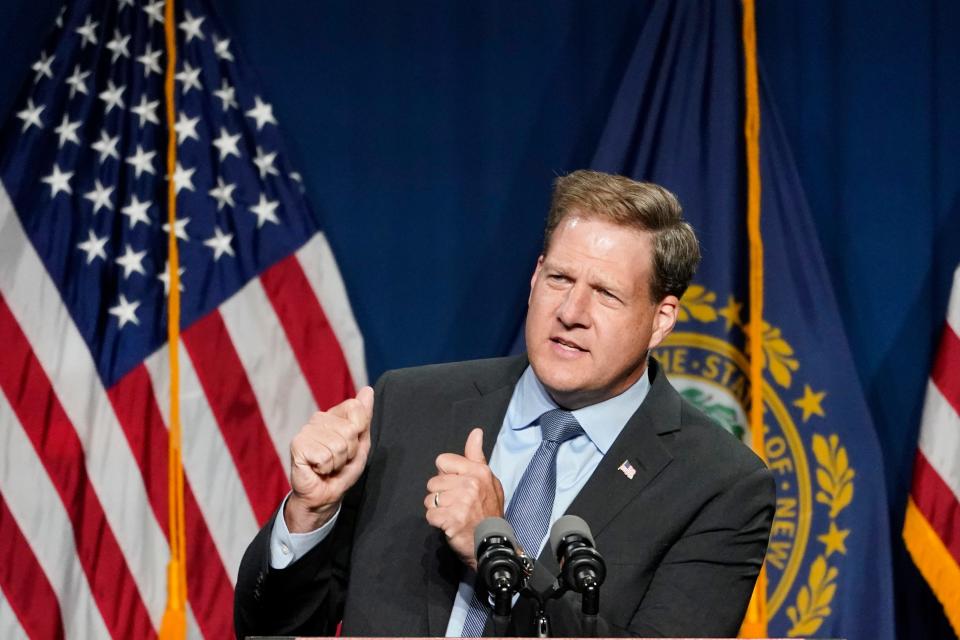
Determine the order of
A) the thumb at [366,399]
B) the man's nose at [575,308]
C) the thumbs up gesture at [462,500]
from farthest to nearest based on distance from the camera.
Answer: the man's nose at [575,308] < the thumb at [366,399] < the thumbs up gesture at [462,500]

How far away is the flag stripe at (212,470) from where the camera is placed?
3801 millimetres

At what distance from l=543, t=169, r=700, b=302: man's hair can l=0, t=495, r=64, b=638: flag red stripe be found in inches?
83.5

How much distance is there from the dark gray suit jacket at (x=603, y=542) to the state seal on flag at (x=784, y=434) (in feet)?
5.10

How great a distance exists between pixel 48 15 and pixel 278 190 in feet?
3.12

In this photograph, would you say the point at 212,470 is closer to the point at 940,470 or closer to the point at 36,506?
the point at 36,506

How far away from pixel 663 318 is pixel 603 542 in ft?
→ 1.55

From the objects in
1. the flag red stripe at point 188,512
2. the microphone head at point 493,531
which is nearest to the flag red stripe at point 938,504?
the flag red stripe at point 188,512

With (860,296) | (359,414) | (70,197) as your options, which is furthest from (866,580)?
(70,197)

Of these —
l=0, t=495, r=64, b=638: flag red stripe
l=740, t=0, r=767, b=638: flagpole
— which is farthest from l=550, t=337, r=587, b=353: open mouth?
l=0, t=495, r=64, b=638: flag red stripe

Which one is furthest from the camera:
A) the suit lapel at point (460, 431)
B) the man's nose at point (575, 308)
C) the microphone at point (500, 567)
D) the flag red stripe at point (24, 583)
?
the flag red stripe at point (24, 583)

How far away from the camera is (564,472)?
2.27 m

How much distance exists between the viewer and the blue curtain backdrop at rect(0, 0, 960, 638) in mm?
4074

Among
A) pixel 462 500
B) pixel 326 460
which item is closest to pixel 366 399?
pixel 326 460

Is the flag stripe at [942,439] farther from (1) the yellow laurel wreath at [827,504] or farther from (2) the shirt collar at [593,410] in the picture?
(2) the shirt collar at [593,410]
